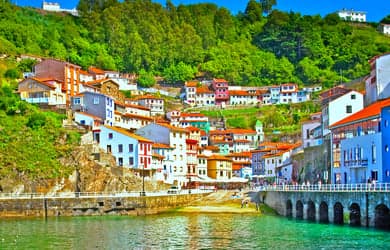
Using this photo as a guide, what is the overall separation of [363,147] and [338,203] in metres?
7.28

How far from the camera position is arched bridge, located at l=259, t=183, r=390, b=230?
52594 mm

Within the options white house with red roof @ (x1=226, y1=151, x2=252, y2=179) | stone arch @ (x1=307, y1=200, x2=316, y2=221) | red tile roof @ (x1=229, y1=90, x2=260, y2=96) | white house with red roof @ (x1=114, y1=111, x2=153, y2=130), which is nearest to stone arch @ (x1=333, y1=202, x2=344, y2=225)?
stone arch @ (x1=307, y1=200, x2=316, y2=221)

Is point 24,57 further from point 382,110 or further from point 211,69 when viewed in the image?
point 382,110

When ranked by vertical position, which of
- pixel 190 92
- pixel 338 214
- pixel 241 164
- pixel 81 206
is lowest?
pixel 338 214

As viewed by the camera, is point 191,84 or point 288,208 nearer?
point 288,208

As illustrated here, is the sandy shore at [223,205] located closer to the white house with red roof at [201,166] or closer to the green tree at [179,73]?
the white house with red roof at [201,166]

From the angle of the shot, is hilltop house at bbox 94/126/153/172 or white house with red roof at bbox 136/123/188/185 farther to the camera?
white house with red roof at bbox 136/123/188/185

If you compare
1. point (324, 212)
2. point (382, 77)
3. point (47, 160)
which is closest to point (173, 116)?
point (47, 160)

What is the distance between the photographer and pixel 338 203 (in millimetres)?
58375

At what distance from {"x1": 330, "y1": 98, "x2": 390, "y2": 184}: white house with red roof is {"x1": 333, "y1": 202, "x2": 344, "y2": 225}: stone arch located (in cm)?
375

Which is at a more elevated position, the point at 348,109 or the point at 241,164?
the point at 348,109

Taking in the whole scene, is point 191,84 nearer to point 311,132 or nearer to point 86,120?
point 86,120

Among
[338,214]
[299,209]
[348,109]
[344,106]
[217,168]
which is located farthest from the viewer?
[217,168]

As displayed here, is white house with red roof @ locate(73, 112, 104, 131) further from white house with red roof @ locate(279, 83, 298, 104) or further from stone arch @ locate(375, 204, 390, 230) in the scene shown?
white house with red roof @ locate(279, 83, 298, 104)
